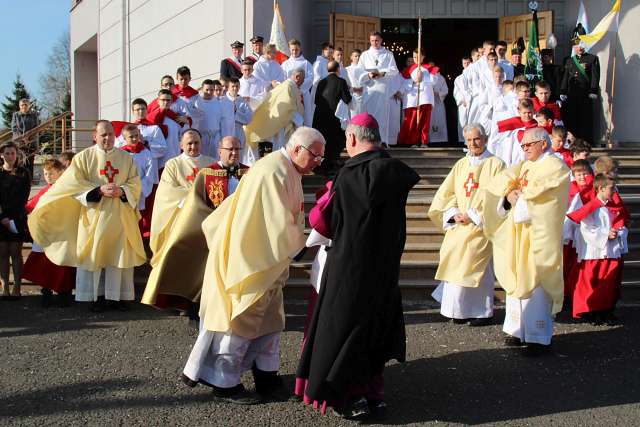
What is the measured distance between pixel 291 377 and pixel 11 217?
4471mm

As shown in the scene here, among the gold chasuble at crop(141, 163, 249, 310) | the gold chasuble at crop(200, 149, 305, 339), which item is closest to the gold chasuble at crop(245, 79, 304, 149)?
the gold chasuble at crop(141, 163, 249, 310)

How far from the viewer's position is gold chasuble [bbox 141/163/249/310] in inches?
248

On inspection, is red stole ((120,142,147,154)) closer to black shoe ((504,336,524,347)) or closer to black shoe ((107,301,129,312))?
black shoe ((107,301,129,312))

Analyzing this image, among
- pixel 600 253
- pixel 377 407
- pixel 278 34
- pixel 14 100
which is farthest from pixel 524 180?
pixel 14 100

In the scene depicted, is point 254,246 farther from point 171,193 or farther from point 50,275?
point 50,275

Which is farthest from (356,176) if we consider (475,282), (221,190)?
(475,282)

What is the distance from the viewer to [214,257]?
4.97 metres

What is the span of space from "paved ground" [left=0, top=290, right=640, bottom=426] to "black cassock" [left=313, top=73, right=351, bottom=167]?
5.01 m

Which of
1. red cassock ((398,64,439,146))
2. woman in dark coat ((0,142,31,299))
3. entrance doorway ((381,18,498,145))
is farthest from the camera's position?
entrance doorway ((381,18,498,145))

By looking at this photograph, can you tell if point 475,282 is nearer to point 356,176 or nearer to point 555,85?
point 356,176

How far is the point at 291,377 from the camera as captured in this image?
18.1 feet

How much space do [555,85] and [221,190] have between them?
9462mm

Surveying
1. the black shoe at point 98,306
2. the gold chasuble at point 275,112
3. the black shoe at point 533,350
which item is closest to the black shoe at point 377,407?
the black shoe at point 533,350

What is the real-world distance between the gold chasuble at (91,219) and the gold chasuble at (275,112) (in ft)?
11.6
